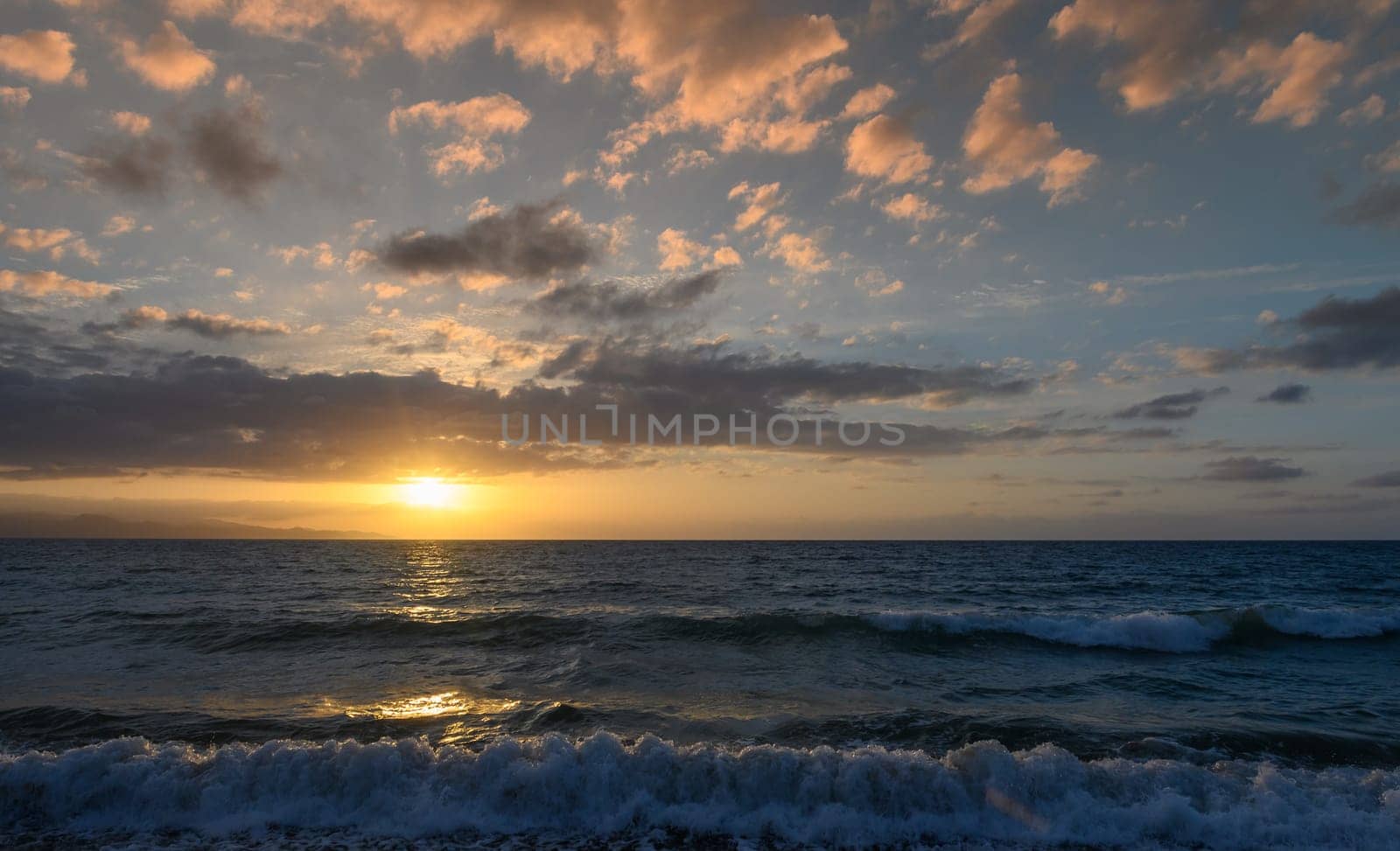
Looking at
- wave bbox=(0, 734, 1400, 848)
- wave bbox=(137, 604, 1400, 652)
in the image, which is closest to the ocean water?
wave bbox=(0, 734, 1400, 848)

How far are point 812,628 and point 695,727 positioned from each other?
11937 mm

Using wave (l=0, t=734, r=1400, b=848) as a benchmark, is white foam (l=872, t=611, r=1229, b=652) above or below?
below

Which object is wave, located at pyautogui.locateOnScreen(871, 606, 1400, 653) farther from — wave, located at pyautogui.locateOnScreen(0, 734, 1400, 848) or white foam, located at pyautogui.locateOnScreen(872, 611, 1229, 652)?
wave, located at pyautogui.locateOnScreen(0, 734, 1400, 848)

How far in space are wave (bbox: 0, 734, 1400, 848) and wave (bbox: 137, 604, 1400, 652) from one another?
11.9m

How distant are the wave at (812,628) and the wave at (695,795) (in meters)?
11.9

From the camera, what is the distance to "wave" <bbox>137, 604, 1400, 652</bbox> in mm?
22422

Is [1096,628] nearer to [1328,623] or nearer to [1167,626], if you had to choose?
[1167,626]

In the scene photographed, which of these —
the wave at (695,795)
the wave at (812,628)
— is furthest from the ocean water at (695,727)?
the wave at (812,628)

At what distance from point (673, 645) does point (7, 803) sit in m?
15.3

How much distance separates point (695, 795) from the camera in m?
9.72

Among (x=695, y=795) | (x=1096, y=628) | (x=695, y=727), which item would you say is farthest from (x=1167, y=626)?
(x=695, y=795)

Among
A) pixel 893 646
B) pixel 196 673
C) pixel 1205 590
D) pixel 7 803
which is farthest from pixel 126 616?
pixel 1205 590

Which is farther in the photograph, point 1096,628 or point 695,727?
point 1096,628

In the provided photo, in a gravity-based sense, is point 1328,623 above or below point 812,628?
above
